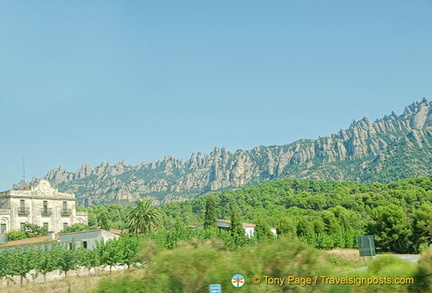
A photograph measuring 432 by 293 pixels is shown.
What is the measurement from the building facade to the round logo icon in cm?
5799

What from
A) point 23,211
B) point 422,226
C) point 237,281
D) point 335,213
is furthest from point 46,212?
point 237,281

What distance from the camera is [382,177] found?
7598 inches

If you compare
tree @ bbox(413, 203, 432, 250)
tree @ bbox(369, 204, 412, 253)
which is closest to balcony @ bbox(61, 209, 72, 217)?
tree @ bbox(369, 204, 412, 253)

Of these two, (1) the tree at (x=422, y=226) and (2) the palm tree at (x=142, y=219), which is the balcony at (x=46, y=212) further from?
(1) the tree at (x=422, y=226)

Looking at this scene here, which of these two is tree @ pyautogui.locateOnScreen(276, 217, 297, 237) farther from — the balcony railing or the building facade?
the balcony railing

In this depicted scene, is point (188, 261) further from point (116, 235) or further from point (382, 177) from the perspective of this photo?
point (382, 177)

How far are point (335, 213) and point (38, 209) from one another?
53.3 metres

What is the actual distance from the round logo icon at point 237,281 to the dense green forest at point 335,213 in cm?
383

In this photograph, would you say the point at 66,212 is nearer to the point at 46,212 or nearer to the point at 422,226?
the point at 46,212

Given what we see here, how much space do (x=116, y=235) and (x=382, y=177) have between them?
162m

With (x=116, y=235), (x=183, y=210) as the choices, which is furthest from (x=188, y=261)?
(x=183, y=210)

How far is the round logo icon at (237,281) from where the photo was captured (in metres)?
12.5

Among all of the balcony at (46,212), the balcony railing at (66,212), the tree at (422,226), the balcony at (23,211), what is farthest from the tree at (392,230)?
the balcony at (23,211)

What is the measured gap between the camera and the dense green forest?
62438 mm
